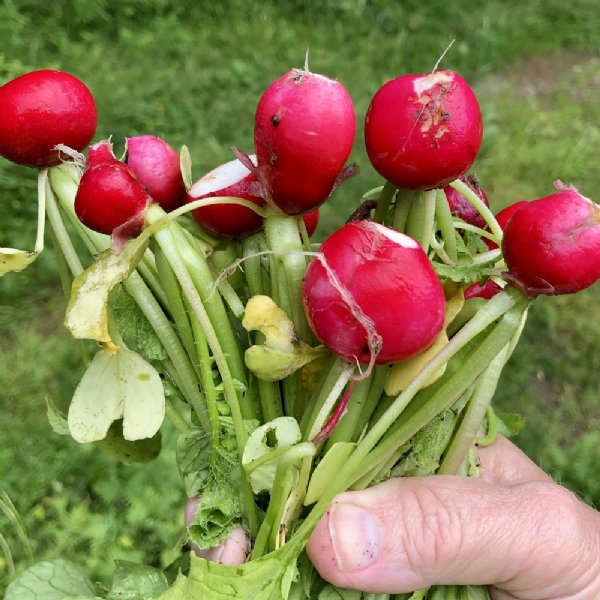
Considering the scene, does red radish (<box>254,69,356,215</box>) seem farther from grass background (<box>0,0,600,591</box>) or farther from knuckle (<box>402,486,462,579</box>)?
grass background (<box>0,0,600,591</box>)

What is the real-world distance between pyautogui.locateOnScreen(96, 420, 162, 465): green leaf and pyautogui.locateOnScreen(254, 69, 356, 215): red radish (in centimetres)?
56

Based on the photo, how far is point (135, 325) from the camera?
109cm

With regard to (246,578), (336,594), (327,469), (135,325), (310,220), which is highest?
(310,220)

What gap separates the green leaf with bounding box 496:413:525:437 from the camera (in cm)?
147

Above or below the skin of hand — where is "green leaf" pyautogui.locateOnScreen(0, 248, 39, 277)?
above

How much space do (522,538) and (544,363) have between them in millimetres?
1514

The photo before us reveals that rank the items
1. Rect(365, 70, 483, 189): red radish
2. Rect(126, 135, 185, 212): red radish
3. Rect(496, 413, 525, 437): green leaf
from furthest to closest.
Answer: Rect(496, 413, 525, 437): green leaf
Rect(126, 135, 185, 212): red radish
Rect(365, 70, 483, 189): red radish

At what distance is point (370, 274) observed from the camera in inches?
34.8

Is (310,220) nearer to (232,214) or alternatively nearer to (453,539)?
(232,214)

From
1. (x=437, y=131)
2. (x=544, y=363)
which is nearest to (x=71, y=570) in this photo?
(x=437, y=131)

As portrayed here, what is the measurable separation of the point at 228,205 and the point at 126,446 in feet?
1.68

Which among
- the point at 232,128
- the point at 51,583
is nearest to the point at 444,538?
the point at 51,583

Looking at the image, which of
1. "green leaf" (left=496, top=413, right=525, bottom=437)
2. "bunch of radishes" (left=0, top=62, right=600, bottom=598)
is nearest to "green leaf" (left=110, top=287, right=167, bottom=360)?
"bunch of radishes" (left=0, top=62, right=600, bottom=598)

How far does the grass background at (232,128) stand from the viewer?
6.88ft
